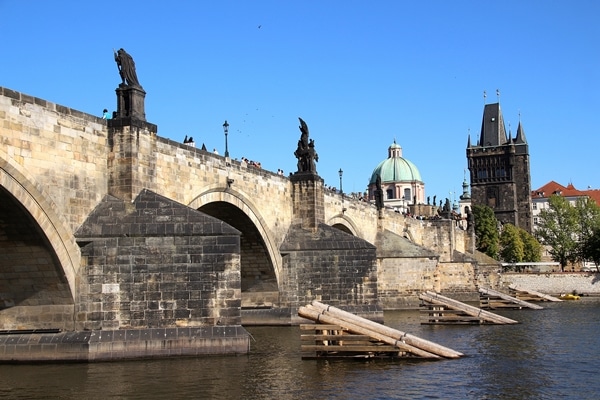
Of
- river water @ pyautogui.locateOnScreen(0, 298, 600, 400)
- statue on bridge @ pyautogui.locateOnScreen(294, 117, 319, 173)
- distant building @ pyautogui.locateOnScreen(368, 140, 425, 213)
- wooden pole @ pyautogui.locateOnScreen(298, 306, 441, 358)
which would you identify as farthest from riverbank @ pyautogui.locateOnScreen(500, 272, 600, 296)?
distant building @ pyautogui.locateOnScreen(368, 140, 425, 213)

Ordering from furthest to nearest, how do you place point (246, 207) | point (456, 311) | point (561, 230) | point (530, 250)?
point (530, 250)
point (561, 230)
point (456, 311)
point (246, 207)

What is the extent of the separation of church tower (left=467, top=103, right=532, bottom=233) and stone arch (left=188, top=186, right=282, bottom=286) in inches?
3408

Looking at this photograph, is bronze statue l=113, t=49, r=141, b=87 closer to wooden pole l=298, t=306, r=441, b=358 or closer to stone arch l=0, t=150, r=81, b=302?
stone arch l=0, t=150, r=81, b=302

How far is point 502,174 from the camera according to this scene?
11638cm

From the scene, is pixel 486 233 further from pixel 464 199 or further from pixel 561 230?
pixel 464 199

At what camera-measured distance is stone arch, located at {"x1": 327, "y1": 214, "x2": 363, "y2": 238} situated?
40.5m

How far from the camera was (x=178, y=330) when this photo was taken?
19.5m

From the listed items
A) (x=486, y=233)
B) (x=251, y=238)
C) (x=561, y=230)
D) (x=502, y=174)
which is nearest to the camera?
(x=251, y=238)

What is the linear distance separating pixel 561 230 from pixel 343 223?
50.7m

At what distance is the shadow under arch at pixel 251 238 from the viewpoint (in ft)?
93.4

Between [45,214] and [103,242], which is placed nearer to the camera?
[45,214]

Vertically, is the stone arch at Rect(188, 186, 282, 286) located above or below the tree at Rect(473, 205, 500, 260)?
below

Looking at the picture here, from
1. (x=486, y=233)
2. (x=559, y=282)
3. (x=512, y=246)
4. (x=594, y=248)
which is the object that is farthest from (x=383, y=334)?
(x=512, y=246)

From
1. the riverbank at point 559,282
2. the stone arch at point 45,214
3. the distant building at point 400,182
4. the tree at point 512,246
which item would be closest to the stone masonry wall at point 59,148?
the stone arch at point 45,214
